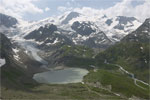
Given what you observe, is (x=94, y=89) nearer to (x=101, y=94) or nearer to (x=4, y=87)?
(x=101, y=94)

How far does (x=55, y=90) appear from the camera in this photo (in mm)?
190500

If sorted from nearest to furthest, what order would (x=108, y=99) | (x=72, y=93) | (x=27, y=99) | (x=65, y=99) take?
(x=27, y=99)
(x=65, y=99)
(x=108, y=99)
(x=72, y=93)

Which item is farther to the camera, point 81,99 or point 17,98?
point 81,99

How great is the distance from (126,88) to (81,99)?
57885mm

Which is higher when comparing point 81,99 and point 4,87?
point 4,87

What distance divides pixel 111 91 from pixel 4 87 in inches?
3630

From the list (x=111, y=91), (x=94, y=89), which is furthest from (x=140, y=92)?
(x=94, y=89)

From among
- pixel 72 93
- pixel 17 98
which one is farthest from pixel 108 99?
pixel 17 98

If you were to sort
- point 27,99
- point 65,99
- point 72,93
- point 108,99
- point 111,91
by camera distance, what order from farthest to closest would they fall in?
point 111,91 < point 72,93 < point 108,99 < point 65,99 < point 27,99

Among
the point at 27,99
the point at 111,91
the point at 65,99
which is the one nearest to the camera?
the point at 27,99

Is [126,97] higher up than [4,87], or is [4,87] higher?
[4,87]

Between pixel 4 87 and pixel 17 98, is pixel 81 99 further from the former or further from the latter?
pixel 4 87

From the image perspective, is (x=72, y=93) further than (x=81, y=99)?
Yes

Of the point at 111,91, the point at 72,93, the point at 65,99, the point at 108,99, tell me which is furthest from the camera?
the point at 111,91
